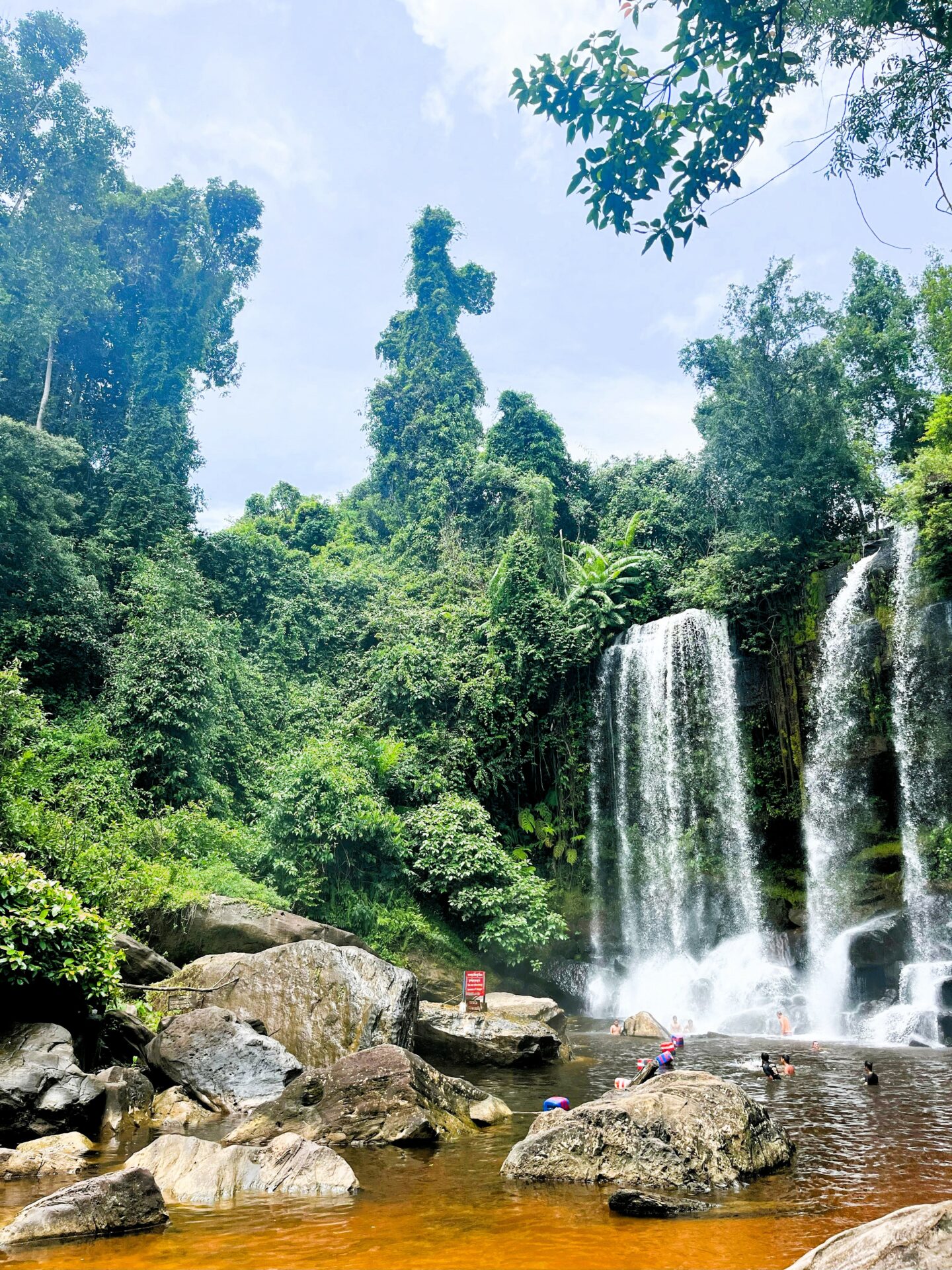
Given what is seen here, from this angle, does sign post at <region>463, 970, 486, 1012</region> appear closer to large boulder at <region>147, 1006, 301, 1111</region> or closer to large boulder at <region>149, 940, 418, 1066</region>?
large boulder at <region>149, 940, 418, 1066</region>

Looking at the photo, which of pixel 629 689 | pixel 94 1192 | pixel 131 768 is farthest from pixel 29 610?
pixel 94 1192

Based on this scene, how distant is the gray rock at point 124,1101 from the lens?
787cm

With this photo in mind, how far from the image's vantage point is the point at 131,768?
59.4ft

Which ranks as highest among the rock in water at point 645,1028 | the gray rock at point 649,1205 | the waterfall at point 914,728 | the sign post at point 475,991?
the waterfall at point 914,728

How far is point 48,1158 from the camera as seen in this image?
6648 millimetres

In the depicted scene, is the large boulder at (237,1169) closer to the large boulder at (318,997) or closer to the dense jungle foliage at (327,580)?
the dense jungle foliage at (327,580)

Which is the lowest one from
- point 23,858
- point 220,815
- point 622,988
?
point 622,988

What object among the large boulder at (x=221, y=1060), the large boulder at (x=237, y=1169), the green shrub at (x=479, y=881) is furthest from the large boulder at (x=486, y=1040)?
the large boulder at (x=237, y=1169)

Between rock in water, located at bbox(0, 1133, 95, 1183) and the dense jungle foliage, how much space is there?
1.71 meters

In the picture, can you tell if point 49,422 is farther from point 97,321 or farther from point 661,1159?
point 661,1159

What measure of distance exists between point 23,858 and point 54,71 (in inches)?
1042

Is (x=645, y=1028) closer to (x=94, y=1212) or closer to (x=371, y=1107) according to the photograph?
(x=371, y=1107)

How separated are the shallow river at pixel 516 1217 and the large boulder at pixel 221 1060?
2097 mm

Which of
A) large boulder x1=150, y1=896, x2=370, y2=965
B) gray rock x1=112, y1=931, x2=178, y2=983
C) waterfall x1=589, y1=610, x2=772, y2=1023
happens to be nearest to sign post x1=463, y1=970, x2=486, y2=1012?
large boulder x1=150, y1=896, x2=370, y2=965
